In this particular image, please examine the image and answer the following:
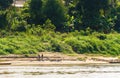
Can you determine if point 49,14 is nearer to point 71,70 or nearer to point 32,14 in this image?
point 32,14

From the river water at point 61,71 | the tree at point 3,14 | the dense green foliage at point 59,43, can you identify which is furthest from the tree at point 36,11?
the river water at point 61,71

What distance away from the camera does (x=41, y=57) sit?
44781 millimetres

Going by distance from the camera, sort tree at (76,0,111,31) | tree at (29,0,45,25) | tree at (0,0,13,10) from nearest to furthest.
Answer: tree at (0,0,13,10) < tree at (29,0,45,25) < tree at (76,0,111,31)

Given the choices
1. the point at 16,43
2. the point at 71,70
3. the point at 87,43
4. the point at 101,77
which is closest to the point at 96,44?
the point at 87,43

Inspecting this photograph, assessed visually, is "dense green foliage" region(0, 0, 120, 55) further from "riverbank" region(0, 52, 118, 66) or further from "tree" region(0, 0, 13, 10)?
"riverbank" region(0, 52, 118, 66)

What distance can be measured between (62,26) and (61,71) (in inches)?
753

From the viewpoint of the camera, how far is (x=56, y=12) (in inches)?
2208

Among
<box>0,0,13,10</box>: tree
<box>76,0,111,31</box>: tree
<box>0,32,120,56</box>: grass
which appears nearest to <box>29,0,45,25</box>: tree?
<box>0,0,13,10</box>: tree

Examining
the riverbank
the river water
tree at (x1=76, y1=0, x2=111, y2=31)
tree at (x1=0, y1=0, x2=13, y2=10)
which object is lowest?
the riverbank

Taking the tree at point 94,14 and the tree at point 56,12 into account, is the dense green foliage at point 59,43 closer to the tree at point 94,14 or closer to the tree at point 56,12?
the tree at point 56,12

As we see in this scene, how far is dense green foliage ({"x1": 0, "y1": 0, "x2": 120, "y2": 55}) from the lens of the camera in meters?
49.7

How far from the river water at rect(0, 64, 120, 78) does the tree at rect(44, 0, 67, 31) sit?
14.2 m

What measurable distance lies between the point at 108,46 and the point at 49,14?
7263 mm

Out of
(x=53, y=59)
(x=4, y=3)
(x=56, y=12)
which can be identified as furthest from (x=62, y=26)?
(x=53, y=59)
